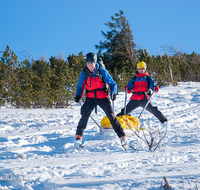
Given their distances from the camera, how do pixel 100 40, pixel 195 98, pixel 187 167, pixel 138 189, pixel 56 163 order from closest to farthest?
pixel 138 189, pixel 187 167, pixel 56 163, pixel 195 98, pixel 100 40

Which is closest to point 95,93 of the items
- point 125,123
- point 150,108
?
point 125,123

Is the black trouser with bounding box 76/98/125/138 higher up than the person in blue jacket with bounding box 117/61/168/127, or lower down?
lower down

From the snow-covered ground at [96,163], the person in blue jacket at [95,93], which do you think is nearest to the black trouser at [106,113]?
the person in blue jacket at [95,93]

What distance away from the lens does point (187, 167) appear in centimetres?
214

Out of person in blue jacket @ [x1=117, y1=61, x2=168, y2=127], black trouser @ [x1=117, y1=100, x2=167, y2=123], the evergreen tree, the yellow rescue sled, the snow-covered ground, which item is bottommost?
the snow-covered ground

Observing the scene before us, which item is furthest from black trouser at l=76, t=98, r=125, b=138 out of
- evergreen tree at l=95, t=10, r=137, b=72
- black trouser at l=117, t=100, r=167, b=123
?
evergreen tree at l=95, t=10, r=137, b=72

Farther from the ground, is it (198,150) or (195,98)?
(195,98)

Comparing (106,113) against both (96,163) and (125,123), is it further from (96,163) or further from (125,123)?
(96,163)

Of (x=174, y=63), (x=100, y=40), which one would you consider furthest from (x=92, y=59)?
(x=100, y=40)

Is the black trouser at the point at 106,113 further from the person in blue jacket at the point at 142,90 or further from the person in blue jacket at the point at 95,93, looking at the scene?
the person in blue jacket at the point at 142,90

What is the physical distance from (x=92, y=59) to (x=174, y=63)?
13.9m

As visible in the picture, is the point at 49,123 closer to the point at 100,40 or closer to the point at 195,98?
the point at 195,98

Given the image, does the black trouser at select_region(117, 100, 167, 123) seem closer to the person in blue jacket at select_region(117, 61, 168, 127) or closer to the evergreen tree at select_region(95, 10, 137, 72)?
the person in blue jacket at select_region(117, 61, 168, 127)

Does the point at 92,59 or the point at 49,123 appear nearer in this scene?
the point at 92,59
